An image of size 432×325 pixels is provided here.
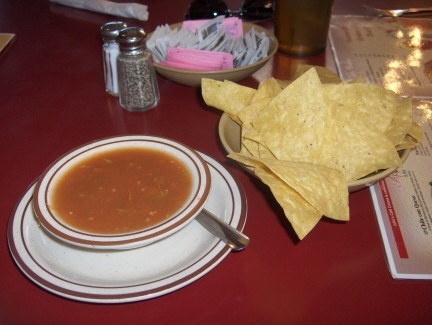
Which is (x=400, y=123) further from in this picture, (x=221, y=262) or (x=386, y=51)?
(x=386, y=51)

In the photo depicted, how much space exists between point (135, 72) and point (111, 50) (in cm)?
17

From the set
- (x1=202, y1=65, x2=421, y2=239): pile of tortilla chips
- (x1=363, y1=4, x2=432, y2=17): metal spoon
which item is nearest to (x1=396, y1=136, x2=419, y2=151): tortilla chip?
(x1=202, y1=65, x2=421, y2=239): pile of tortilla chips

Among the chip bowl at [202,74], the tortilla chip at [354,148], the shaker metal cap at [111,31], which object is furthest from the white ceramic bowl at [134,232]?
the shaker metal cap at [111,31]

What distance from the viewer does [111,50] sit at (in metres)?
1.30

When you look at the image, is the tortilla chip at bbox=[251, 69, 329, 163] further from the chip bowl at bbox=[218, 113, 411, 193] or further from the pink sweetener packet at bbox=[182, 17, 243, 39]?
the pink sweetener packet at bbox=[182, 17, 243, 39]

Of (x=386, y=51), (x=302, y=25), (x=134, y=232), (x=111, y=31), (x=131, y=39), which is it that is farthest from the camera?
(x=386, y=51)

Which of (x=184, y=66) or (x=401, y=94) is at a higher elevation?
(x=184, y=66)

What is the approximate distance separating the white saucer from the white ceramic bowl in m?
0.07

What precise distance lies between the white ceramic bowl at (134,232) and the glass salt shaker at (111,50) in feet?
1.60

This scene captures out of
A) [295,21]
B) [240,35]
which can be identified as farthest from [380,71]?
[240,35]

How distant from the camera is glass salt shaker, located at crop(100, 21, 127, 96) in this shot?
128 cm

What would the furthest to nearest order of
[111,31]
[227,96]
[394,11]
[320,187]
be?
[394,11] < [111,31] < [227,96] < [320,187]

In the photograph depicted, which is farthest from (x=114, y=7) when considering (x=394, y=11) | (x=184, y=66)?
(x=394, y=11)

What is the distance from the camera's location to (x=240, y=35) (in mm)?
1496
